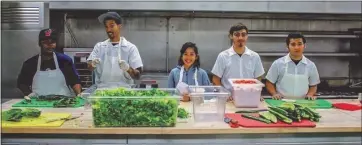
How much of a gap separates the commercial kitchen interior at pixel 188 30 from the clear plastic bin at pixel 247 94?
4.33 ft

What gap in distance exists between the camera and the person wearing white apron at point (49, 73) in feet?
9.82

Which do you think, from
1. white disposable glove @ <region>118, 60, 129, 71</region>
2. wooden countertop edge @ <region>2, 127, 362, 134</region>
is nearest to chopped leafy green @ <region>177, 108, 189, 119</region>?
wooden countertop edge @ <region>2, 127, 362, 134</region>

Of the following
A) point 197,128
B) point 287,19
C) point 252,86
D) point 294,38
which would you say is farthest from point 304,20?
point 197,128

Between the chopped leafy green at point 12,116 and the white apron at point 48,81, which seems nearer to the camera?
the chopped leafy green at point 12,116

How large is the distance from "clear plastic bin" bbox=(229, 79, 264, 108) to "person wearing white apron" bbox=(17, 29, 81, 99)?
1426 millimetres

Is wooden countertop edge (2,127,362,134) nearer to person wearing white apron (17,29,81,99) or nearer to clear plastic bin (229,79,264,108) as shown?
clear plastic bin (229,79,264,108)

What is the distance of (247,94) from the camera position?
2107 mm

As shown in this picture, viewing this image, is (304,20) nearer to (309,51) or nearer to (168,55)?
(309,51)

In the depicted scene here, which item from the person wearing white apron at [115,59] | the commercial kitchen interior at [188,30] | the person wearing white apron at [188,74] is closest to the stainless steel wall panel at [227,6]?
the commercial kitchen interior at [188,30]

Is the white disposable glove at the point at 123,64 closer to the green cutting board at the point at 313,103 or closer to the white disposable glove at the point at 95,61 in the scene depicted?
the white disposable glove at the point at 95,61

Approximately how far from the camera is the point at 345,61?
388 cm

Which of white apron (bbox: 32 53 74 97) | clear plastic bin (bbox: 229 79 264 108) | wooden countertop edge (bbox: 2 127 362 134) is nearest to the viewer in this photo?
wooden countertop edge (bbox: 2 127 362 134)

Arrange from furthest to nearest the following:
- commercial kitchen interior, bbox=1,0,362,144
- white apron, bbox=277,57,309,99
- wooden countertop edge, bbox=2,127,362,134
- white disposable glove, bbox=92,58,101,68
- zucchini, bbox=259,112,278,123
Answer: commercial kitchen interior, bbox=1,0,362,144 → white apron, bbox=277,57,309,99 → white disposable glove, bbox=92,58,101,68 → zucchini, bbox=259,112,278,123 → wooden countertop edge, bbox=2,127,362,134

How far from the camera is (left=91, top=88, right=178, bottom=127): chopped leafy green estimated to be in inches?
66.5
